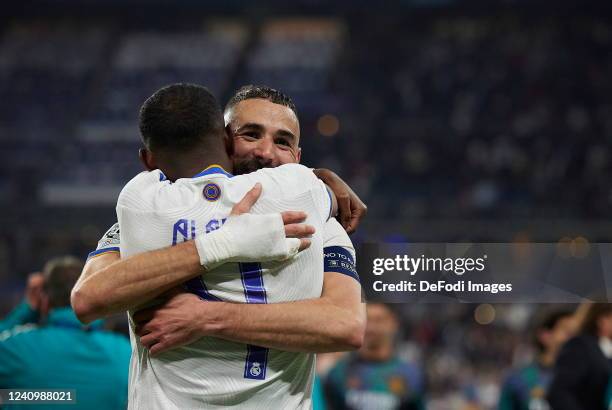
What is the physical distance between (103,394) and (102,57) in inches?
936

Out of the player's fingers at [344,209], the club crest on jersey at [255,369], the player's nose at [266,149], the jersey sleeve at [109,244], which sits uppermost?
the player's nose at [266,149]

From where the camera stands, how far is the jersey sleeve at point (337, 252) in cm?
211

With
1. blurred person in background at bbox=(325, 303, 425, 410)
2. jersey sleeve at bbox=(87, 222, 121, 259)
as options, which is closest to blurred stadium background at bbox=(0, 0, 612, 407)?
blurred person in background at bbox=(325, 303, 425, 410)

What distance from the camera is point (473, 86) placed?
22.4m

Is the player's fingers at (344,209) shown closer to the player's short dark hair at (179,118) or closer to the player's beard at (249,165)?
the player's beard at (249,165)

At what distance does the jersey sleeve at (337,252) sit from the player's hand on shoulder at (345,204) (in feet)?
0.63

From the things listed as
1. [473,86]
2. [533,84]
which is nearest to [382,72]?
[473,86]

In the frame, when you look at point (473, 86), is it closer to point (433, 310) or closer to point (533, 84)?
point (533, 84)

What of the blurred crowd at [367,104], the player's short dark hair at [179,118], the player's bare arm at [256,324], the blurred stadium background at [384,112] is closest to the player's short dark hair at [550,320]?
the player's bare arm at [256,324]

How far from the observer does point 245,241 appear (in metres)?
1.84

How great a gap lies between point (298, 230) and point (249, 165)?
25.4 inches

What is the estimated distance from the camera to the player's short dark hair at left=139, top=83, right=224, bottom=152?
196 centimetres

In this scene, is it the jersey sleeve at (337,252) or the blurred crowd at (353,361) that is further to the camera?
the blurred crowd at (353,361)

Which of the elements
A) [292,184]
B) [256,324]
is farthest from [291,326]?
[292,184]
